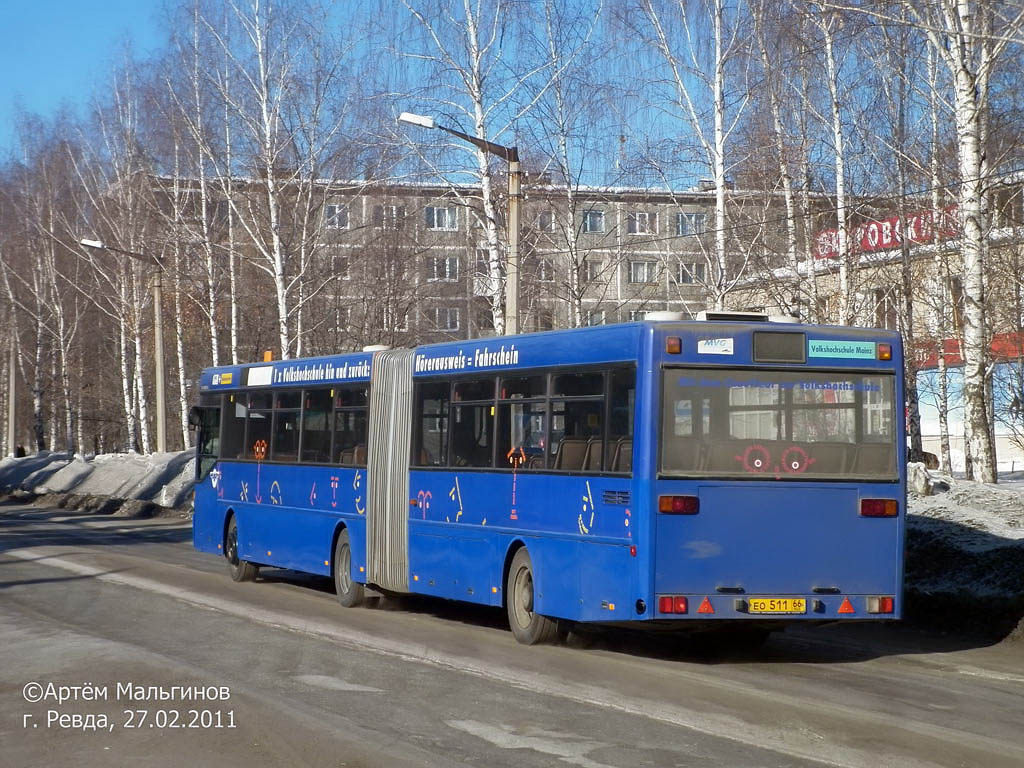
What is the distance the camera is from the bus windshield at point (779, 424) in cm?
1168

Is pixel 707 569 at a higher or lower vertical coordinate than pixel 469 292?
lower

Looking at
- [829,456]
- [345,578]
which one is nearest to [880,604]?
[829,456]

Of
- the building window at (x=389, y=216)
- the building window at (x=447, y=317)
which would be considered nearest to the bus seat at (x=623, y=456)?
the building window at (x=389, y=216)

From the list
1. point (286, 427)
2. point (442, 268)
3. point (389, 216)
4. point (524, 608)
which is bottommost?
point (524, 608)

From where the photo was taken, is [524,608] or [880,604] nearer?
[880,604]

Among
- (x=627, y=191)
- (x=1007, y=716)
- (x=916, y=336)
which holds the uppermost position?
(x=627, y=191)

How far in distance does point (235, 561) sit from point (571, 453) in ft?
29.4

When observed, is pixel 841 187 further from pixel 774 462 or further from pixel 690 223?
pixel 774 462

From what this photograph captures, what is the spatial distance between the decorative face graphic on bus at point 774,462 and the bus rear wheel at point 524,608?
2.54m

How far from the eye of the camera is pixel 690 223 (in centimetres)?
3531

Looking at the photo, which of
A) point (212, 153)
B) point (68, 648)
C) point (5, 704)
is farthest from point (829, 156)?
point (5, 704)

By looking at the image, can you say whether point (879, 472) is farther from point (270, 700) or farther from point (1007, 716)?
point (270, 700)

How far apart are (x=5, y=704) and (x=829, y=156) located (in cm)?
2398

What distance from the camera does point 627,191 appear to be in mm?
32250
